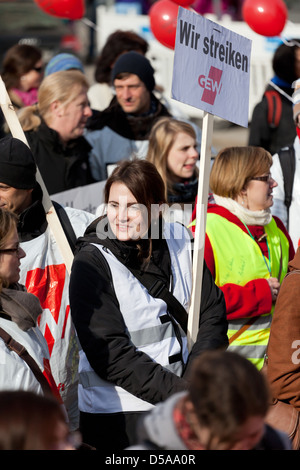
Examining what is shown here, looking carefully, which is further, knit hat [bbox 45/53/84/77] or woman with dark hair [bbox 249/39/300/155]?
knit hat [bbox 45/53/84/77]

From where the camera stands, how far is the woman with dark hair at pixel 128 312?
10.0ft

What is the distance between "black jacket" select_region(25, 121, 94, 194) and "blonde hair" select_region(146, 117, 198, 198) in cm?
54

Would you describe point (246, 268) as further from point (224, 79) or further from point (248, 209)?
point (224, 79)

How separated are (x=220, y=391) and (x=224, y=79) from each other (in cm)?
209

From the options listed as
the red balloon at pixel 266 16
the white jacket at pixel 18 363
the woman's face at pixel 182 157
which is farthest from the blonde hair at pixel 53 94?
the white jacket at pixel 18 363

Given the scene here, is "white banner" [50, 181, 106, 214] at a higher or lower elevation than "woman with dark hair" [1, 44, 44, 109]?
lower

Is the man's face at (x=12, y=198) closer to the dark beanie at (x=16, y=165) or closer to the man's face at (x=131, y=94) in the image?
the dark beanie at (x=16, y=165)

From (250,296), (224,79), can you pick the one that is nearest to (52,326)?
(250,296)

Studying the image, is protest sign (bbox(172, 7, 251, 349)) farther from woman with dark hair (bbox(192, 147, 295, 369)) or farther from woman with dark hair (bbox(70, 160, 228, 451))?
woman with dark hair (bbox(192, 147, 295, 369))

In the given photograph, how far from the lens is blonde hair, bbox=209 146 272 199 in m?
4.02

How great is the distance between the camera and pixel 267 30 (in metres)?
5.98

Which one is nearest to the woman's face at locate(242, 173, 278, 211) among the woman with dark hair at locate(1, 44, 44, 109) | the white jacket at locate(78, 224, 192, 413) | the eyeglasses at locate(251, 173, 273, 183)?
the eyeglasses at locate(251, 173, 273, 183)

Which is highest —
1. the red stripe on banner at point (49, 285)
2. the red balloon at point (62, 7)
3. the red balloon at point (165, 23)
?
the red balloon at point (62, 7)

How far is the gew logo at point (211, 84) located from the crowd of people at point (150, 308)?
1.19 ft
